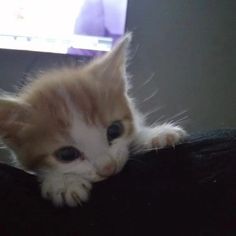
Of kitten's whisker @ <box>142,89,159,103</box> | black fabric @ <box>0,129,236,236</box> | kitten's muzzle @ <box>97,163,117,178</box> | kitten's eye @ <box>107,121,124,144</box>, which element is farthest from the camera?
kitten's whisker @ <box>142,89,159,103</box>

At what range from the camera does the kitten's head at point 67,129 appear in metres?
0.75

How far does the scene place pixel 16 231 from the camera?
520 mm

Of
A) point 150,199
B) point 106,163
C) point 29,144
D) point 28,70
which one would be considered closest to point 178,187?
point 150,199

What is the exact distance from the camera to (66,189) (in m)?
0.67

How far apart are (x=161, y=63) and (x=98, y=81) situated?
0.85 meters

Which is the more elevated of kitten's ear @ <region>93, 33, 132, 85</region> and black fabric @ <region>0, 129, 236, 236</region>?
kitten's ear @ <region>93, 33, 132, 85</region>

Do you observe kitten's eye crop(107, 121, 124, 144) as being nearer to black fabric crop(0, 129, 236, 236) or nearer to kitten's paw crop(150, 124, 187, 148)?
kitten's paw crop(150, 124, 187, 148)

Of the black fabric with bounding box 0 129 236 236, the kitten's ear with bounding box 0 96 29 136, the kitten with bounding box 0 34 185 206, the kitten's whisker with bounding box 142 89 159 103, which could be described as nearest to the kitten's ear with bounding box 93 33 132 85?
the kitten with bounding box 0 34 185 206

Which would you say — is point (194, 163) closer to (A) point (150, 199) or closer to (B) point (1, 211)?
(A) point (150, 199)

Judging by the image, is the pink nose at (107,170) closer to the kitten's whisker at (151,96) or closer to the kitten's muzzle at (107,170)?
the kitten's muzzle at (107,170)

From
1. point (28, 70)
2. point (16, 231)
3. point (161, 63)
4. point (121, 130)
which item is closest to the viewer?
point (16, 231)

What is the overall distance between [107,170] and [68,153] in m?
0.08

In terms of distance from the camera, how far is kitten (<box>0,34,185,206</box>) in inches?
29.3

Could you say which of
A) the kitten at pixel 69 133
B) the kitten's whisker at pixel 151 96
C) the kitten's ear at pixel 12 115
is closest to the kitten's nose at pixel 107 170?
the kitten at pixel 69 133
